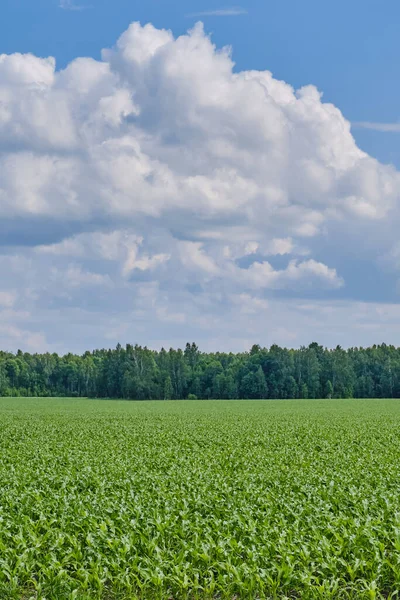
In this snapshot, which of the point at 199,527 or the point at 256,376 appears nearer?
the point at 199,527

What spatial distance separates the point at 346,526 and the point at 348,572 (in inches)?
96.2

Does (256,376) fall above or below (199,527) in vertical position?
above

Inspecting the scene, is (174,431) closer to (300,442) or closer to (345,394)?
(300,442)

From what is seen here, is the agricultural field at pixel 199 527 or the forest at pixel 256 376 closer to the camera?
the agricultural field at pixel 199 527

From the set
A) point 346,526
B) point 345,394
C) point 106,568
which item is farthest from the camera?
point 345,394

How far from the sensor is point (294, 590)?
35.6 ft

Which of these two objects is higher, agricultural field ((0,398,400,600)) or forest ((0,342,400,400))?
forest ((0,342,400,400))

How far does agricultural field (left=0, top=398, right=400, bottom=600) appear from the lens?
10352 mm

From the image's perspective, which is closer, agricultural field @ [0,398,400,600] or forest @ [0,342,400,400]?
agricultural field @ [0,398,400,600]

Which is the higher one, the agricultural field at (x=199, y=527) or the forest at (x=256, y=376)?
the forest at (x=256, y=376)

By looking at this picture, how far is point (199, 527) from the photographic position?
12648 millimetres

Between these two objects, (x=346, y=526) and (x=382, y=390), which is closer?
(x=346, y=526)

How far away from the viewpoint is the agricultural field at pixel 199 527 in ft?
34.0

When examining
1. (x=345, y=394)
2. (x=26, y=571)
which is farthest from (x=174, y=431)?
(x=345, y=394)
